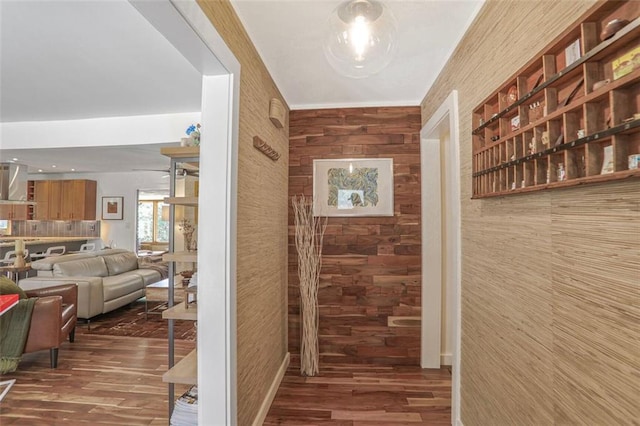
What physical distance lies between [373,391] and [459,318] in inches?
43.3

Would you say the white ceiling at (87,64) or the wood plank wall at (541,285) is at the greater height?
the white ceiling at (87,64)

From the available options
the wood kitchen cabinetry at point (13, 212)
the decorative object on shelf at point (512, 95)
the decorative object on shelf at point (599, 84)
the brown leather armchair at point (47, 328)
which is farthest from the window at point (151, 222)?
the decorative object on shelf at point (599, 84)

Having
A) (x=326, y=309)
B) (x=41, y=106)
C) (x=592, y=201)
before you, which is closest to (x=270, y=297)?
(x=326, y=309)

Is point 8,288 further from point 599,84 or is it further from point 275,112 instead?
point 599,84

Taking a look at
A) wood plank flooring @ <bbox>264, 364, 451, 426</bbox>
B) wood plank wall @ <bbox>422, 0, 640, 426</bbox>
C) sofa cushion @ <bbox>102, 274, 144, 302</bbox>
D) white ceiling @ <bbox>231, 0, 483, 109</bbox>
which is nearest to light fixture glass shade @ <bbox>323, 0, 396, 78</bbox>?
A: white ceiling @ <bbox>231, 0, 483, 109</bbox>

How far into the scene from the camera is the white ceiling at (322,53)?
169 centimetres

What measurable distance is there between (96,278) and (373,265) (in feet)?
12.4

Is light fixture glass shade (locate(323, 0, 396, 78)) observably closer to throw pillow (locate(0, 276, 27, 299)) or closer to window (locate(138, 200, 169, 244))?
throw pillow (locate(0, 276, 27, 299))

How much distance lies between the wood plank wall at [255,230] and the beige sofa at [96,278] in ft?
9.69

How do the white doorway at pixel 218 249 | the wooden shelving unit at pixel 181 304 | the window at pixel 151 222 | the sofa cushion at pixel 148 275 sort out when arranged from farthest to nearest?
1. the window at pixel 151 222
2. the sofa cushion at pixel 148 275
3. the wooden shelving unit at pixel 181 304
4. the white doorway at pixel 218 249

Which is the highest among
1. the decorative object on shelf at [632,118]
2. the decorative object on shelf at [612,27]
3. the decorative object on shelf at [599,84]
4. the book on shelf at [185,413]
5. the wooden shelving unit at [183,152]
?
the decorative object on shelf at [612,27]

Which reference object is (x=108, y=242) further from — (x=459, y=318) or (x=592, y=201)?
(x=592, y=201)

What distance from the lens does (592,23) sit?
0.90m

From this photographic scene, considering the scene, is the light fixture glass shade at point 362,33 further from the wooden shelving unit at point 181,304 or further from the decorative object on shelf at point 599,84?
the wooden shelving unit at point 181,304
